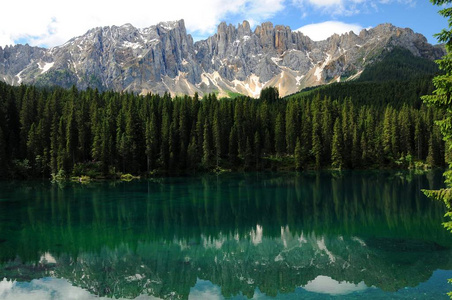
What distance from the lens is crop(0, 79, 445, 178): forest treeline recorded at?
89438 millimetres

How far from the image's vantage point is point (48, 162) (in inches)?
3489

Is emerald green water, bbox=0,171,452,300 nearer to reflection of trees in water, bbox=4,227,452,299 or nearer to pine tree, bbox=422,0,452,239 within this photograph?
reflection of trees in water, bbox=4,227,452,299

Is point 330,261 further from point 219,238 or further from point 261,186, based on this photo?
point 261,186

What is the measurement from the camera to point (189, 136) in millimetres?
109312

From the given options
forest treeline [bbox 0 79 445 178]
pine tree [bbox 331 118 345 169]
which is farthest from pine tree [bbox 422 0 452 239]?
pine tree [bbox 331 118 345 169]

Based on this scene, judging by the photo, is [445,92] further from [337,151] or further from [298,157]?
[337,151]

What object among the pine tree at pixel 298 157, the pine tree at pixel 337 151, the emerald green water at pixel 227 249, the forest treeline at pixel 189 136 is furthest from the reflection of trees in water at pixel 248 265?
the pine tree at pixel 337 151

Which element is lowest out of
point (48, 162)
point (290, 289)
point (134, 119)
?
point (290, 289)

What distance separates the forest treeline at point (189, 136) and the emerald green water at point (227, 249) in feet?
140

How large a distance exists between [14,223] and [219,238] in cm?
2170

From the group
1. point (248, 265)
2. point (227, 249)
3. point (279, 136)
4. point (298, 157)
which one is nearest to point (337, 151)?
point (298, 157)

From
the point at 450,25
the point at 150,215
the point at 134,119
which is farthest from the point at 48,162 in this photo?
the point at 450,25

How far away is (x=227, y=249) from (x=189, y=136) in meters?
84.2

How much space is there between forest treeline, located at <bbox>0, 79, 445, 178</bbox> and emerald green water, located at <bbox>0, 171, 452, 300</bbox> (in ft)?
140
